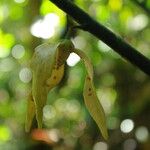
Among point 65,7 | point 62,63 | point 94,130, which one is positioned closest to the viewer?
point 65,7

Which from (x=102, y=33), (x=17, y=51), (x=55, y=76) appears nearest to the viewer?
(x=102, y=33)

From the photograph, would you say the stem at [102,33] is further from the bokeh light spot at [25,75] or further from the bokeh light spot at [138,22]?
the bokeh light spot at [25,75]

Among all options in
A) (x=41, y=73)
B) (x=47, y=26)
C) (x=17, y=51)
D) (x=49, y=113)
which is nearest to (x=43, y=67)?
(x=41, y=73)

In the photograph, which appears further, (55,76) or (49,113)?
(49,113)

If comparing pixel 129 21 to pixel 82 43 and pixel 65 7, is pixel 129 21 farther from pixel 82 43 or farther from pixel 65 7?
pixel 65 7

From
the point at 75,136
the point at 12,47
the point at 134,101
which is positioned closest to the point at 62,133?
the point at 75,136

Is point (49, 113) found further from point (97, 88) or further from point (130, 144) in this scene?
point (130, 144)

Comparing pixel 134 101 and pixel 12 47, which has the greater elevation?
pixel 134 101
